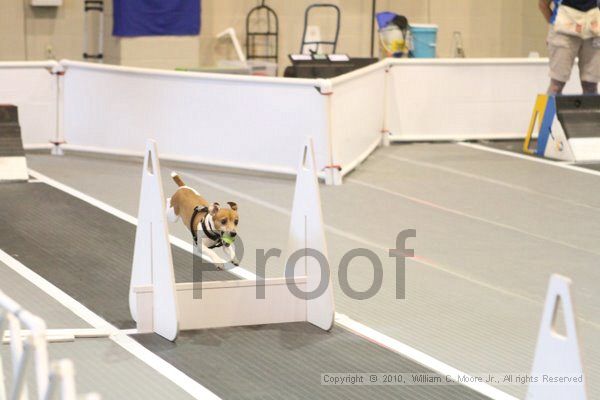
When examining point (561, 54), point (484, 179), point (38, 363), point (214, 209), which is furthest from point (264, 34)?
point (38, 363)

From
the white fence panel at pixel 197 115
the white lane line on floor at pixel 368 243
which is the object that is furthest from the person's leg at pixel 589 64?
the white lane line on floor at pixel 368 243

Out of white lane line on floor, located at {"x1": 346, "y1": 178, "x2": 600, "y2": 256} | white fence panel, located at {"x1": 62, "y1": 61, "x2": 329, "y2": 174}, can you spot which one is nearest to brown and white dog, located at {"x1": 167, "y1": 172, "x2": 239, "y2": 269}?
white lane line on floor, located at {"x1": 346, "y1": 178, "x2": 600, "y2": 256}

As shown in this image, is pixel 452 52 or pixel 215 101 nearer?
pixel 215 101

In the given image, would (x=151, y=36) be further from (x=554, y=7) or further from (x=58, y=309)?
(x=58, y=309)

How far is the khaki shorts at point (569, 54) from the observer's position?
10547mm

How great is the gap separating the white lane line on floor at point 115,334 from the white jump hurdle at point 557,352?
1456 mm

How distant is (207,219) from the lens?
5.04 meters

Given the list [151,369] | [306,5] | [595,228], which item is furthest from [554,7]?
[151,369]

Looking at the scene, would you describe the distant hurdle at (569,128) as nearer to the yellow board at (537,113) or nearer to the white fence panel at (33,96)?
the yellow board at (537,113)

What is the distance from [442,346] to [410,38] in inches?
404

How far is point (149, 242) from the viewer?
508 centimetres

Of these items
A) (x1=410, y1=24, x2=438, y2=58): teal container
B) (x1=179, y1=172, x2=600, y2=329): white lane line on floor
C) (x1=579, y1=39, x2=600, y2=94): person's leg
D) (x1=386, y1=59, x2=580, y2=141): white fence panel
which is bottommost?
(x1=179, y1=172, x2=600, y2=329): white lane line on floor

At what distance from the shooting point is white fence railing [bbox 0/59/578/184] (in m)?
9.21

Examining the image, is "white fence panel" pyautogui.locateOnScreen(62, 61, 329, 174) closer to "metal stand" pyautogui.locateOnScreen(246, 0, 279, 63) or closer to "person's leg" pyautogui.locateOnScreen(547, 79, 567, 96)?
"person's leg" pyautogui.locateOnScreen(547, 79, 567, 96)
